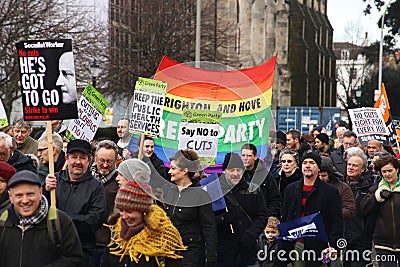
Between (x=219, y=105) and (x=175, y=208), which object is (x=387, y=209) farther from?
(x=175, y=208)

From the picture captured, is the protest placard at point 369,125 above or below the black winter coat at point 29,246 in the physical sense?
above

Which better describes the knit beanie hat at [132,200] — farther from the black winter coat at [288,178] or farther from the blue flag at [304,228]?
the black winter coat at [288,178]

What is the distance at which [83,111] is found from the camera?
39.8ft

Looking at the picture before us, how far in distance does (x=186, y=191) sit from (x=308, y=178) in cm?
172

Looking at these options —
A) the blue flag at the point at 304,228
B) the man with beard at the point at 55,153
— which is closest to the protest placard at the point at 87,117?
the man with beard at the point at 55,153

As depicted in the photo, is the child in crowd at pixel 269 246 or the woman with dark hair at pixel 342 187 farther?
the woman with dark hair at pixel 342 187

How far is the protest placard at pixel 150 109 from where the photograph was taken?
10273 mm

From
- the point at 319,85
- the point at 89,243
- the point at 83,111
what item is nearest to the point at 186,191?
the point at 89,243

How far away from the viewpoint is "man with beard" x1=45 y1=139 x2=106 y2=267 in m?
7.86

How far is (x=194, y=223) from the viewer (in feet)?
26.5

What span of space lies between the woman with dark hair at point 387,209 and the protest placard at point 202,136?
5.74 ft

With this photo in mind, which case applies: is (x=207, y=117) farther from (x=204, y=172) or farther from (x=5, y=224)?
(x=5, y=224)

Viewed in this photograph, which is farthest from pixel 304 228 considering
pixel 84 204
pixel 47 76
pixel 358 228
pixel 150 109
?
pixel 47 76

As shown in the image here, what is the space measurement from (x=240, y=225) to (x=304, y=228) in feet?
2.02
